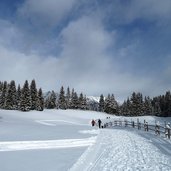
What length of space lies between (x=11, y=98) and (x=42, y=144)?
3243 inches

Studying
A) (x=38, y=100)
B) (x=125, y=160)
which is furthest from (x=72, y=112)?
(x=125, y=160)

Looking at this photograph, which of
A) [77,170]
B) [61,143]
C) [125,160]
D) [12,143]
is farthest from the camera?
[61,143]

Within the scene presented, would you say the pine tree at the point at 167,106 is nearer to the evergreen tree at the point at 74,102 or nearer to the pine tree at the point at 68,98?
the evergreen tree at the point at 74,102

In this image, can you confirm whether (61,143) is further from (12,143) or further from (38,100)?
(38,100)

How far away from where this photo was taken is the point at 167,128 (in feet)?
76.0

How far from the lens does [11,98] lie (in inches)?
3787

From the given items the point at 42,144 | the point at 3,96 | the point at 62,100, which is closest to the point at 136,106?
the point at 62,100

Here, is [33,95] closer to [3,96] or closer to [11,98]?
[11,98]

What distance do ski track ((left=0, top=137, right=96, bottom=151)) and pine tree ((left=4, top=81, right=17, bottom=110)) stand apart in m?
79.0

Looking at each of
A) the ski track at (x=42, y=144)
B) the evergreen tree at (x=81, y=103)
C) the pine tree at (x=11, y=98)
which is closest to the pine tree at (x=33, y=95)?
the pine tree at (x=11, y=98)

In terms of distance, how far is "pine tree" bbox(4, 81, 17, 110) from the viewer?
3719 inches

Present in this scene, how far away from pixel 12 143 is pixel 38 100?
81.2 meters

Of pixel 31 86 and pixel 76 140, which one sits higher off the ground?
pixel 31 86

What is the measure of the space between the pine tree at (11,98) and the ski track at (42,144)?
79.0m
